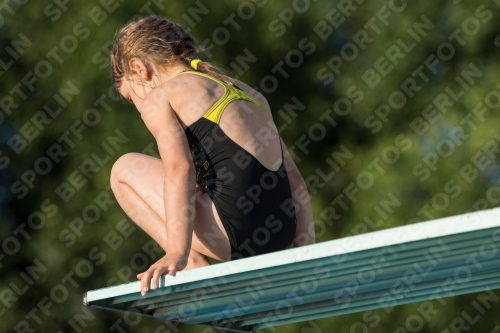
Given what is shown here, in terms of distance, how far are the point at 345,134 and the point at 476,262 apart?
6132 millimetres

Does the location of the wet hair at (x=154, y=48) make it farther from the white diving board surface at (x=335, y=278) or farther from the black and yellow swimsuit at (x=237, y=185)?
the white diving board surface at (x=335, y=278)

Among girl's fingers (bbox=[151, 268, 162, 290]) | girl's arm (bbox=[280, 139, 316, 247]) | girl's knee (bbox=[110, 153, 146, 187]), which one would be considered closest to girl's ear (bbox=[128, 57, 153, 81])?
girl's knee (bbox=[110, 153, 146, 187])

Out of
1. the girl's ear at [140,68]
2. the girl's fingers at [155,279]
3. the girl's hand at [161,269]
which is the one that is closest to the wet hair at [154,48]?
the girl's ear at [140,68]

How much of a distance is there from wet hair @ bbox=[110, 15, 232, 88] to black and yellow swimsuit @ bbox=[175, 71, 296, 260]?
5.7 inches

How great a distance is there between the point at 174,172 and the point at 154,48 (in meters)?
0.60

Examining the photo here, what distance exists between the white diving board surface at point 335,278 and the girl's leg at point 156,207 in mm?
246

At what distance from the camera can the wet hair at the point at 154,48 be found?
3453 mm

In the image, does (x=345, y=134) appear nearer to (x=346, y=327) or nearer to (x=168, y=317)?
(x=346, y=327)

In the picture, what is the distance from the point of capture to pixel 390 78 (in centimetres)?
850

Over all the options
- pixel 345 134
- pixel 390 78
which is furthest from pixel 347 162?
pixel 390 78

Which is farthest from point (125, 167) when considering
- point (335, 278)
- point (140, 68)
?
point (335, 278)

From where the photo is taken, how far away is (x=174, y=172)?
310cm

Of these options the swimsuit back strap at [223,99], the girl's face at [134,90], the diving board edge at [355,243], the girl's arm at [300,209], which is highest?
the girl's face at [134,90]

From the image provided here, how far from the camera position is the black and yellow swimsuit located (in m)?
3.30
